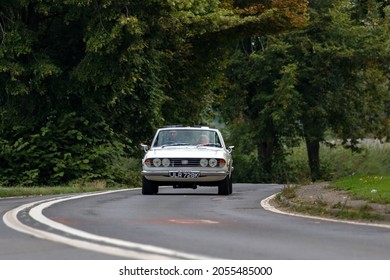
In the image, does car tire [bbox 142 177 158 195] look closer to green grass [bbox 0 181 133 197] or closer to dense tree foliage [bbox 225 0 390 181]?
green grass [bbox 0 181 133 197]

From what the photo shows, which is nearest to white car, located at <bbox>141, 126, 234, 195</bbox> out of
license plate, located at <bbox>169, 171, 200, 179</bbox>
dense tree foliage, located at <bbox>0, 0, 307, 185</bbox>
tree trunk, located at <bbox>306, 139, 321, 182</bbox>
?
license plate, located at <bbox>169, 171, 200, 179</bbox>

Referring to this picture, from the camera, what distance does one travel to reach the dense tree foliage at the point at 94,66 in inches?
1352

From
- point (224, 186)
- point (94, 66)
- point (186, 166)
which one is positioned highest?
point (94, 66)

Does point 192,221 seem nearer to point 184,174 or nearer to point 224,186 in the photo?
point 184,174

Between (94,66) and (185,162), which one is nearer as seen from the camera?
(185,162)

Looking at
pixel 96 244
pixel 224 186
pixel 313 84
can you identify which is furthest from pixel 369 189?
pixel 313 84

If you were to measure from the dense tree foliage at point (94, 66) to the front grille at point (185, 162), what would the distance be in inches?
297

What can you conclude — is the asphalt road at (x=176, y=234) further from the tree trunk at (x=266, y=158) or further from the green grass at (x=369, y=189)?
the tree trunk at (x=266, y=158)

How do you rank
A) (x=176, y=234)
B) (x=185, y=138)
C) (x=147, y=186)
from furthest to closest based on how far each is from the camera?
(x=185, y=138) < (x=147, y=186) < (x=176, y=234)

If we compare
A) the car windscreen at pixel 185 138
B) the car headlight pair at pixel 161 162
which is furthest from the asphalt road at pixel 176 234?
the car windscreen at pixel 185 138

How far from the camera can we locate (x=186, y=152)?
1045 inches

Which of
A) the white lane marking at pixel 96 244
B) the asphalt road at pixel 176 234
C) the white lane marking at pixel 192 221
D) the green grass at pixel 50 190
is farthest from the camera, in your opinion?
the green grass at pixel 50 190

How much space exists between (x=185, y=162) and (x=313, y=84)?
104 ft
